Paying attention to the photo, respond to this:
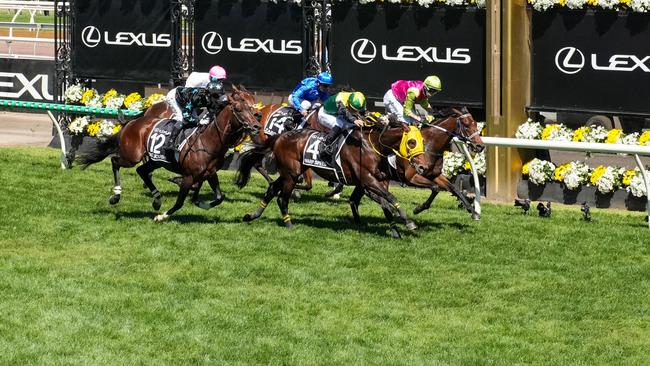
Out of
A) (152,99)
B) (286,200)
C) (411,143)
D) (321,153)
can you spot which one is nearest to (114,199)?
(286,200)

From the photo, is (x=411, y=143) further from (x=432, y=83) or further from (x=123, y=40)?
(x=123, y=40)

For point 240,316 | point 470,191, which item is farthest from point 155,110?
point 240,316

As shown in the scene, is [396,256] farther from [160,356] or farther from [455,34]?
[455,34]

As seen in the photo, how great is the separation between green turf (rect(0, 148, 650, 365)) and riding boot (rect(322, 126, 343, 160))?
876 mm

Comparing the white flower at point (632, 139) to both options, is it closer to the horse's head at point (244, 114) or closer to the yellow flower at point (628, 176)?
the yellow flower at point (628, 176)

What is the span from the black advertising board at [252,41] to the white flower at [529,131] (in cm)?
394

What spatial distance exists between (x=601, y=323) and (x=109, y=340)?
4.07 m

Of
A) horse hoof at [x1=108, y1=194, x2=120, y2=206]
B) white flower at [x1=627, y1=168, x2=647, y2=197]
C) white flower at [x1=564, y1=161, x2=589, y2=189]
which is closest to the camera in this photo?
horse hoof at [x1=108, y1=194, x2=120, y2=206]

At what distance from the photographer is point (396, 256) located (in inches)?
558

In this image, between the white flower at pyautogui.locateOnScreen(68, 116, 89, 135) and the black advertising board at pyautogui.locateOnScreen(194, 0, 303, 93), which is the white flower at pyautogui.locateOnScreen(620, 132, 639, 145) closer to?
the black advertising board at pyautogui.locateOnScreen(194, 0, 303, 93)

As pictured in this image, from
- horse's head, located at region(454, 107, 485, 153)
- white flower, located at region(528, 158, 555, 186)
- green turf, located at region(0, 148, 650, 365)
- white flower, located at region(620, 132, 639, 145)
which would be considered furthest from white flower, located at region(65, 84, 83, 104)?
white flower, located at region(620, 132, 639, 145)

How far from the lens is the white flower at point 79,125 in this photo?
2277cm

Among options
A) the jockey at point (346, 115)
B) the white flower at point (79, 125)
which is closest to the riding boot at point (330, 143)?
the jockey at point (346, 115)

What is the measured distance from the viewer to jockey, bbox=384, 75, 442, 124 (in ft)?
53.9
